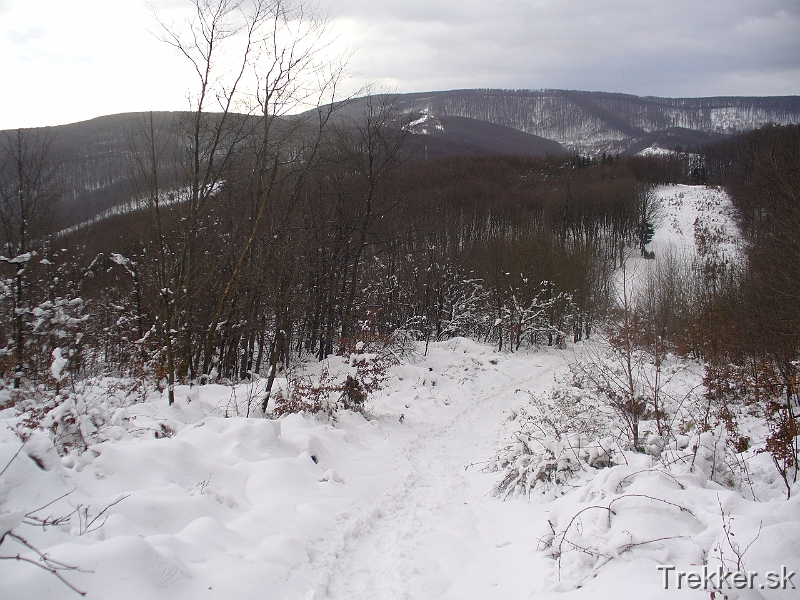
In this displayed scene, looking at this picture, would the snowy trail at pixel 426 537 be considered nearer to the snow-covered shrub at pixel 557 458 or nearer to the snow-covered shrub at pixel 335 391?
the snow-covered shrub at pixel 557 458

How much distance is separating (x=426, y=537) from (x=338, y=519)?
0.97m

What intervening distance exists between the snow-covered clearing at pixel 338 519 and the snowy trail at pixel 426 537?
0.02m

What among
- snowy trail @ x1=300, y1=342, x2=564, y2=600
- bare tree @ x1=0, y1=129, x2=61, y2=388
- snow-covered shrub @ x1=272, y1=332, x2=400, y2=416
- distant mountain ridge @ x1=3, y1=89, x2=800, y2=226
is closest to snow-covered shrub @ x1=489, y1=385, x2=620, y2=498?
snowy trail @ x1=300, y1=342, x2=564, y2=600

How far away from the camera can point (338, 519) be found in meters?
4.70

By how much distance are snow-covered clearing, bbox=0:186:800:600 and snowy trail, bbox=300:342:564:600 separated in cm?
2

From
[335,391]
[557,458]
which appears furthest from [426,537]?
[335,391]

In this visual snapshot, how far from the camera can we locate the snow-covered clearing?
9.44 ft

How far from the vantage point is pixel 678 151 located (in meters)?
92.4

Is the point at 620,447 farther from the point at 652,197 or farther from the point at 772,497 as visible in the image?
the point at 652,197

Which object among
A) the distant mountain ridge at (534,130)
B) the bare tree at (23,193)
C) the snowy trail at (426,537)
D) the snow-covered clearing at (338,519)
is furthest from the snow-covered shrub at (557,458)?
the distant mountain ridge at (534,130)

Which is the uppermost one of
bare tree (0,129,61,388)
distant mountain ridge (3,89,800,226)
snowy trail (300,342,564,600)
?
distant mountain ridge (3,89,800,226)

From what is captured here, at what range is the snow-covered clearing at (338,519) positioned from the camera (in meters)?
2.88

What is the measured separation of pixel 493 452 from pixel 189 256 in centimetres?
719

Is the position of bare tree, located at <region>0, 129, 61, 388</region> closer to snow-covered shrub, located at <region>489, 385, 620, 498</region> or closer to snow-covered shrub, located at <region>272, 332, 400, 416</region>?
Answer: snow-covered shrub, located at <region>272, 332, 400, 416</region>
